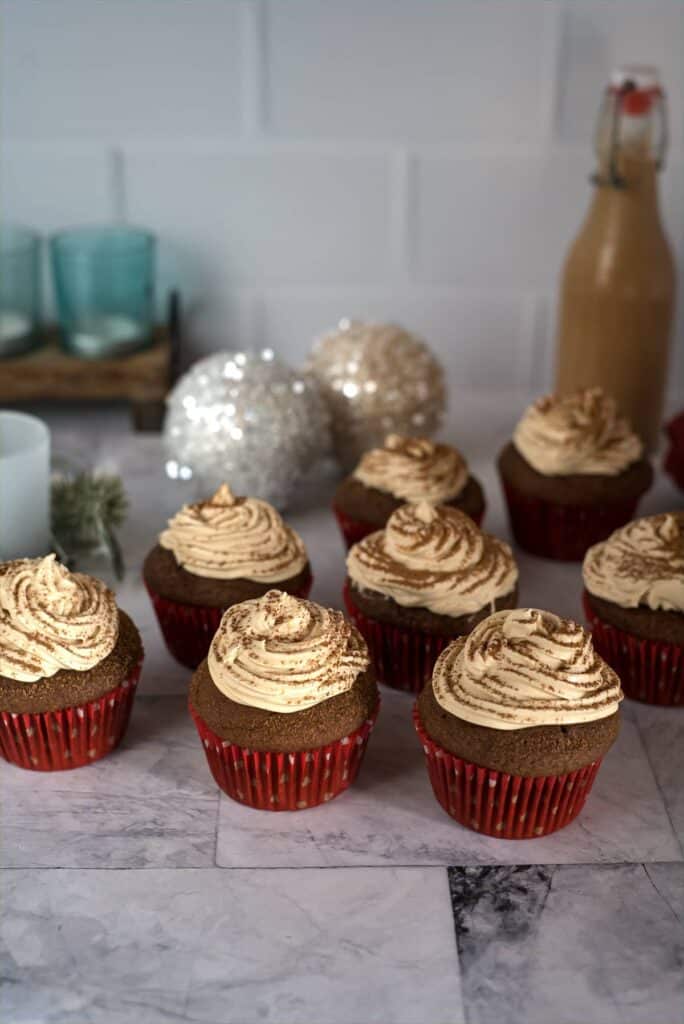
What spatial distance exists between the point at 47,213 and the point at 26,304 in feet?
0.57

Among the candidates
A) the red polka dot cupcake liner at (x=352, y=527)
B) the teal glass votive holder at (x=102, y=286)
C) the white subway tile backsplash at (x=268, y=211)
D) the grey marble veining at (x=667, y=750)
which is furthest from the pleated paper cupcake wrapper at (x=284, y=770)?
the white subway tile backsplash at (x=268, y=211)

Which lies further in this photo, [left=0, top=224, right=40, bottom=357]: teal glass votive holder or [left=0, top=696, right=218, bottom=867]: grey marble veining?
[left=0, top=224, right=40, bottom=357]: teal glass votive holder

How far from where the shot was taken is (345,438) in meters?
1.95

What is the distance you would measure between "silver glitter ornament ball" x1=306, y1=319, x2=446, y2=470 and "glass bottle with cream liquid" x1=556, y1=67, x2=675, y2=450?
9.7 inches

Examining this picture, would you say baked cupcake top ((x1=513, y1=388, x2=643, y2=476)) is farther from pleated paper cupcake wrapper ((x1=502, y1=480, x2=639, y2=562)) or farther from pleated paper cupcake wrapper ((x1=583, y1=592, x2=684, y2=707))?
pleated paper cupcake wrapper ((x1=583, y1=592, x2=684, y2=707))

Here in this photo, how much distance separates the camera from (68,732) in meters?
1.32

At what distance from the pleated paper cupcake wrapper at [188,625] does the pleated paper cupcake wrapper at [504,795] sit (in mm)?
306

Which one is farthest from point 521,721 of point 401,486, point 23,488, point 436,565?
point 23,488

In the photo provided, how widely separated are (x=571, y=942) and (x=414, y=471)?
69 centimetres

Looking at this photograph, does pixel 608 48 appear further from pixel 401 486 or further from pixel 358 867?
pixel 358 867

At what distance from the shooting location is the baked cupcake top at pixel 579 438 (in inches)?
67.9

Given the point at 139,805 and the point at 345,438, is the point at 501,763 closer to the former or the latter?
the point at 139,805

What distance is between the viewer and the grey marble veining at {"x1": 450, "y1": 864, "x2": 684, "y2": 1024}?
1.09 metres

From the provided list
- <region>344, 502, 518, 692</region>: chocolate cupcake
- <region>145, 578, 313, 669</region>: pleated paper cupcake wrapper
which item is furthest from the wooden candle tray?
<region>344, 502, 518, 692</region>: chocolate cupcake
